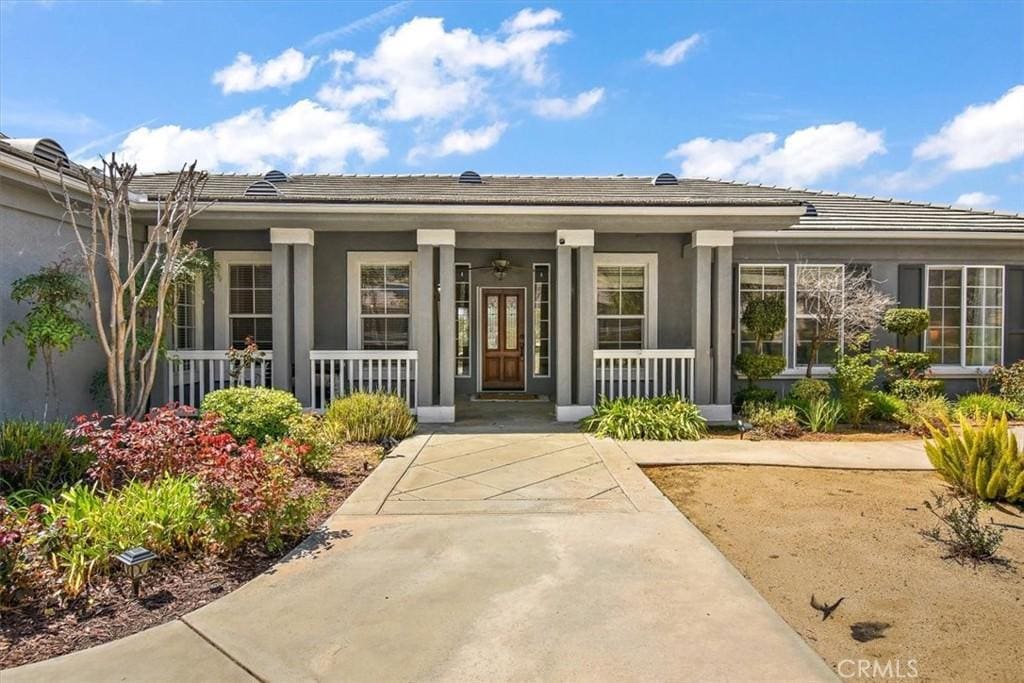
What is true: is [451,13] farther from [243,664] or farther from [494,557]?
[243,664]

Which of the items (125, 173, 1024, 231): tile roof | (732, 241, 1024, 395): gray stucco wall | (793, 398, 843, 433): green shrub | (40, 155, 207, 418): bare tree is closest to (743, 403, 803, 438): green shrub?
(793, 398, 843, 433): green shrub

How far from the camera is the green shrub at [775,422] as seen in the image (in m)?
8.08

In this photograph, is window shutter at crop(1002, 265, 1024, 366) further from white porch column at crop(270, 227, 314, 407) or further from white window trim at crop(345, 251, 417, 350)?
white porch column at crop(270, 227, 314, 407)

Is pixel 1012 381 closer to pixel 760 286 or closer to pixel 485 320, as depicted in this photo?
pixel 760 286

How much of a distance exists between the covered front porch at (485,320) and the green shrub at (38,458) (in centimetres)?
301

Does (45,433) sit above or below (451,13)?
below

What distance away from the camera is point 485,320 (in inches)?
443

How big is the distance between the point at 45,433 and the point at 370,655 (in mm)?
4824

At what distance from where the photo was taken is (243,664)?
257 cm

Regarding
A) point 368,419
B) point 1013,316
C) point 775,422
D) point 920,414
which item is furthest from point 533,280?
point 1013,316

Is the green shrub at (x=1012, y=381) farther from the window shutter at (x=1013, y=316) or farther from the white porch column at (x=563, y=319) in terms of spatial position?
the white porch column at (x=563, y=319)

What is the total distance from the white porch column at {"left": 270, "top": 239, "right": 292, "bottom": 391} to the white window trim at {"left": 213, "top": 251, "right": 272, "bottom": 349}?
1054 mm

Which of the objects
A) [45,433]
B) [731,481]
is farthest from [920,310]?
[45,433]

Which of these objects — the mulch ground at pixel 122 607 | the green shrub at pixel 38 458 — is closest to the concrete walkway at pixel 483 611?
the mulch ground at pixel 122 607
